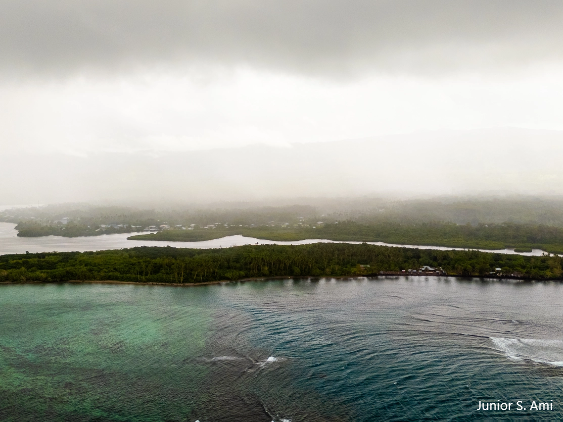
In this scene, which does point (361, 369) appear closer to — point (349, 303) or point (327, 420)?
point (327, 420)

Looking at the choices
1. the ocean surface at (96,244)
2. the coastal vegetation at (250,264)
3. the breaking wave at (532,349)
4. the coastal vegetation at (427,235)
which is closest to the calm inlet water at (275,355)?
the breaking wave at (532,349)

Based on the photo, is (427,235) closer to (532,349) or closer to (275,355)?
(532,349)

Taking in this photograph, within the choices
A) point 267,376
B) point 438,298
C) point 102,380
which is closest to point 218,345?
point 267,376

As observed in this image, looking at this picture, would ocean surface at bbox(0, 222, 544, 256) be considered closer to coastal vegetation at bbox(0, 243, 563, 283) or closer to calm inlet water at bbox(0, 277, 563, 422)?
coastal vegetation at bbox(0, 243, 563, 283)

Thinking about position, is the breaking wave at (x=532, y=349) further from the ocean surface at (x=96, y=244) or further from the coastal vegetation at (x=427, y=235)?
the coastal vegetation at (x=427, y=235)

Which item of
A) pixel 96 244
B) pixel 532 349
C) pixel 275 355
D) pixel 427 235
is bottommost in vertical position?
pixel 532 349

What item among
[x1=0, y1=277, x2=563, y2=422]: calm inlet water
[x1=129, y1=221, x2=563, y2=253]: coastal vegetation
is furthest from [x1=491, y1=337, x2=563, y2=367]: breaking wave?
[x1=129, y1=221, x2=563, y2=253]: coastal vegetation

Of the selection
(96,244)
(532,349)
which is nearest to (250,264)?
(532,349)
